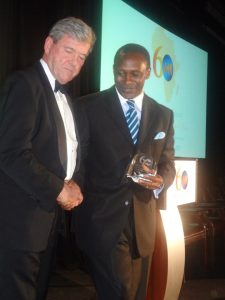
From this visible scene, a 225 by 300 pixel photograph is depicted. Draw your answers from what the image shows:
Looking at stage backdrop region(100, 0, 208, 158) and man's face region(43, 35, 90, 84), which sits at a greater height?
stage backdrop region(100, 0, 208, 158)

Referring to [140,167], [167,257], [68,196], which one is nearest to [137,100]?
[140,167]

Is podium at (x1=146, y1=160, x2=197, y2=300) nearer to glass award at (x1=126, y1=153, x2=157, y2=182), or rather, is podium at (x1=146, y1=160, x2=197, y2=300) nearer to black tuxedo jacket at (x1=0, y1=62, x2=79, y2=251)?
glass award at (x1=126, y1=153, x2=157, y2=182)

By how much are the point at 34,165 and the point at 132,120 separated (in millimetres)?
654

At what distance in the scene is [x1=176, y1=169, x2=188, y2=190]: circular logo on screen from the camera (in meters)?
3.40

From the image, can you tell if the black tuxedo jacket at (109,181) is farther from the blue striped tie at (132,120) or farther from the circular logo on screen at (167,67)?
A: the circular logo on screen at (167,67)

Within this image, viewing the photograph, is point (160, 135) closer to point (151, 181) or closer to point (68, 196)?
point (151, 181)

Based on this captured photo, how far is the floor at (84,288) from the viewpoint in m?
3.33

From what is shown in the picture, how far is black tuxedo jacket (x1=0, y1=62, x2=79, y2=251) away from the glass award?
0.36m

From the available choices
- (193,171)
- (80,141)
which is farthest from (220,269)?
(80,141)

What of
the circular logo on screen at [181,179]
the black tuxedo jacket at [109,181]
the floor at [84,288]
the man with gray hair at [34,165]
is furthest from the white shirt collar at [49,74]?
the floor at [84,288]

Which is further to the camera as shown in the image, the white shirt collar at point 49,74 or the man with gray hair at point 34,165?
the white shirt collar at point 49,74

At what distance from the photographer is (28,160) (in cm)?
139

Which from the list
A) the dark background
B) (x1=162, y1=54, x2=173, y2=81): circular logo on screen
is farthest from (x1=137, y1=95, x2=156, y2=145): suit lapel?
(x1=162, y1=54, x2=173, y2=81): circular logo on screen

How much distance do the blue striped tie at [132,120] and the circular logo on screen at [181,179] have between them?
1528mm
